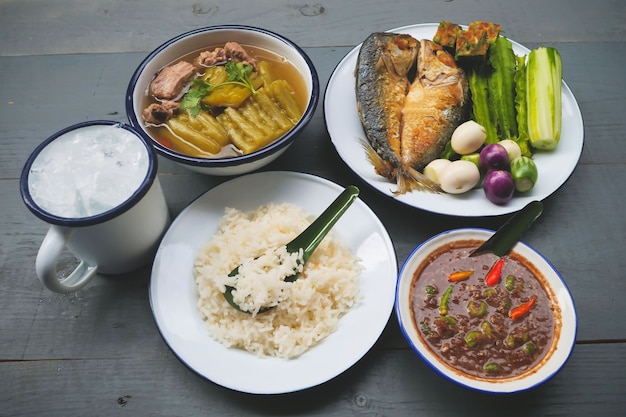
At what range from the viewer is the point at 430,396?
1.42 m

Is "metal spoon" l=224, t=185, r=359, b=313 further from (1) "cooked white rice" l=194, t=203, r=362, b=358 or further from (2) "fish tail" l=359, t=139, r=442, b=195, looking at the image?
(2) "fish tail" l=359, t=139, r=442, b=195

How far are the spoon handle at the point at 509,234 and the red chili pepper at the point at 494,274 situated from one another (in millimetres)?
30

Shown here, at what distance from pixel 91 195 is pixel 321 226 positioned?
1.94 ft

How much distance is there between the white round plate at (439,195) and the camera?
63.7 inches

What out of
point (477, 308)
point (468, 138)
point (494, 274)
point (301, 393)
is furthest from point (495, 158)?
point (301, 393)

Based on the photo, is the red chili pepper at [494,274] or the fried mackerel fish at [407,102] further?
the fried mackerel fish at [407,102]

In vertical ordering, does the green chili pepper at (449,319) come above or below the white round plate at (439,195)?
below

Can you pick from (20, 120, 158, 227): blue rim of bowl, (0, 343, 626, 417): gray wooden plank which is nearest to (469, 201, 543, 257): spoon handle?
(0, 343, 626, 417): gray wooden plank

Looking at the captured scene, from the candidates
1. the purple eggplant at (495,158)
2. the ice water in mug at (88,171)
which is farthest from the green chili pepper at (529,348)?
the ice water in mug at (88,171)

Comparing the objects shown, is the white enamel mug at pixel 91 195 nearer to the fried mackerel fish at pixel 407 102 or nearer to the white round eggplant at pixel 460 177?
the fried mackerel fish at pixel 407 102

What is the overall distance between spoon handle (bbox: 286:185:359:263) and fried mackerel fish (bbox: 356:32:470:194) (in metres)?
0.20

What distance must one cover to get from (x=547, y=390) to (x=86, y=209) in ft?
4.04

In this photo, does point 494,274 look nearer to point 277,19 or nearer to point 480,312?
point 480,312

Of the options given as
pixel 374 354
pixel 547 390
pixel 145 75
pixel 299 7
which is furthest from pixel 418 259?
pixel 299 7
